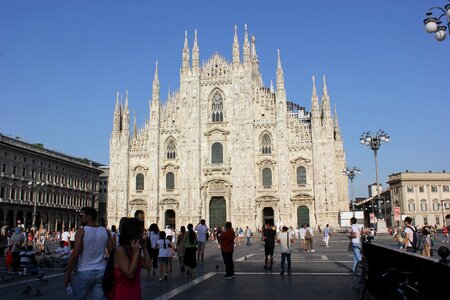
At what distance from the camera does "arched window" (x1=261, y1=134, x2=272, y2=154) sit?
48709mm

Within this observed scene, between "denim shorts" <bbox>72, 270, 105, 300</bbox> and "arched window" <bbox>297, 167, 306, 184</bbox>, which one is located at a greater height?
"arched window" <bbox>297, 167, 306, 184</bbox>

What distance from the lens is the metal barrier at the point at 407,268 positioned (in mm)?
5555

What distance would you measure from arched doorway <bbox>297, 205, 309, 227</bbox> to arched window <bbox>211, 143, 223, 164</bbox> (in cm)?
1019

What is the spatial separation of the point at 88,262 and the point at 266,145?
4331cm

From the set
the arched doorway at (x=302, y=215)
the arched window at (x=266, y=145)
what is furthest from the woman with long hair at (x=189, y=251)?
the arched window at (x=266, y=145)

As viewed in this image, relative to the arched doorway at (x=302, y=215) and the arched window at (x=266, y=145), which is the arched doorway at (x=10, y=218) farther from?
the arched doorway at (x=302, y=215)

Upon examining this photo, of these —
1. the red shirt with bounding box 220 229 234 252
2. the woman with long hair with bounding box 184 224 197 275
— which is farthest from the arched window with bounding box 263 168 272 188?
the red shirt with bounding box 220 229 234 252

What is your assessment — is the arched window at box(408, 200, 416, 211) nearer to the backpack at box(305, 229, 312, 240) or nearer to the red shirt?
the backpack at box(305, 229, 312, 240)

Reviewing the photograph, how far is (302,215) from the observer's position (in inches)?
1853

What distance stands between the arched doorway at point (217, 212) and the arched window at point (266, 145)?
23.6ft

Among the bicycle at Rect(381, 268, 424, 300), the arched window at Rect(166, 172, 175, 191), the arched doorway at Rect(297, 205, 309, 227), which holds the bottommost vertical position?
the bicycle at Rect(381, 268, 424, 300)

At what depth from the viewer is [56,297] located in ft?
33.7

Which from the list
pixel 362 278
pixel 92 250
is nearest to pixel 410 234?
pixel 362 278

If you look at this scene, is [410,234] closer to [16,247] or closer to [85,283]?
[85,283]
